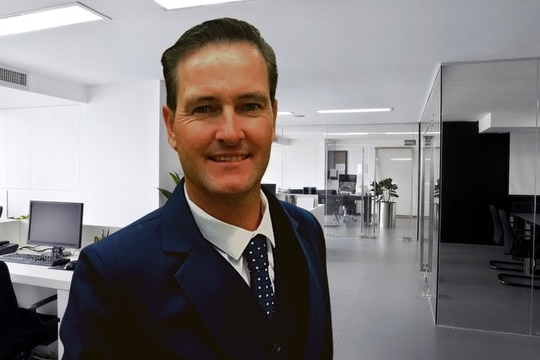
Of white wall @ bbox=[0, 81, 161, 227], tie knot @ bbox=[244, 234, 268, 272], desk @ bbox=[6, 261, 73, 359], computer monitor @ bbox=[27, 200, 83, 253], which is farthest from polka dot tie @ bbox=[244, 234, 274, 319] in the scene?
white wall @ bbox=[0, 81, 161, 227]

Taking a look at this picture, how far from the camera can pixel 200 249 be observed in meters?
0.67

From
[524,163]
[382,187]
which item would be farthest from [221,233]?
[382,187]

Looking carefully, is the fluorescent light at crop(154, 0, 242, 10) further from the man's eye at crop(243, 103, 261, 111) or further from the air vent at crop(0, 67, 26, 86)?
the air vent at crop(0, 67, 26, 86)

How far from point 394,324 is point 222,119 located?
4.47 m

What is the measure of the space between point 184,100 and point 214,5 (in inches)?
107

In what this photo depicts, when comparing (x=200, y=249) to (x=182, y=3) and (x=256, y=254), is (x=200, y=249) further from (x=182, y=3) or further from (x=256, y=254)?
(x=182, y=3)

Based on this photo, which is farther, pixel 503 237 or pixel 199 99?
pixel 503 237

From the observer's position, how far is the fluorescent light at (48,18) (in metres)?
3.15

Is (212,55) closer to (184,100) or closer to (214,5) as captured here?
(184,100)

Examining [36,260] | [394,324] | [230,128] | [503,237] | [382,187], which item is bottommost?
[394,324]

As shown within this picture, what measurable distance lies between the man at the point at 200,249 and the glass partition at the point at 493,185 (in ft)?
14.0

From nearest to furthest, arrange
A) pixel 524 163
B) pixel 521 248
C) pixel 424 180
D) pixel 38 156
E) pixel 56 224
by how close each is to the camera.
A: pixel 56 224 → pixel 524 163 → pixel 521 248 → pixel 424 180 → pixel 38 156

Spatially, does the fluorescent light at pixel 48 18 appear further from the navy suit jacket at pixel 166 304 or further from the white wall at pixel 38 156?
the navy suit jacket at pixel 166 304

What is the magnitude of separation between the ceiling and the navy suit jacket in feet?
8.87
